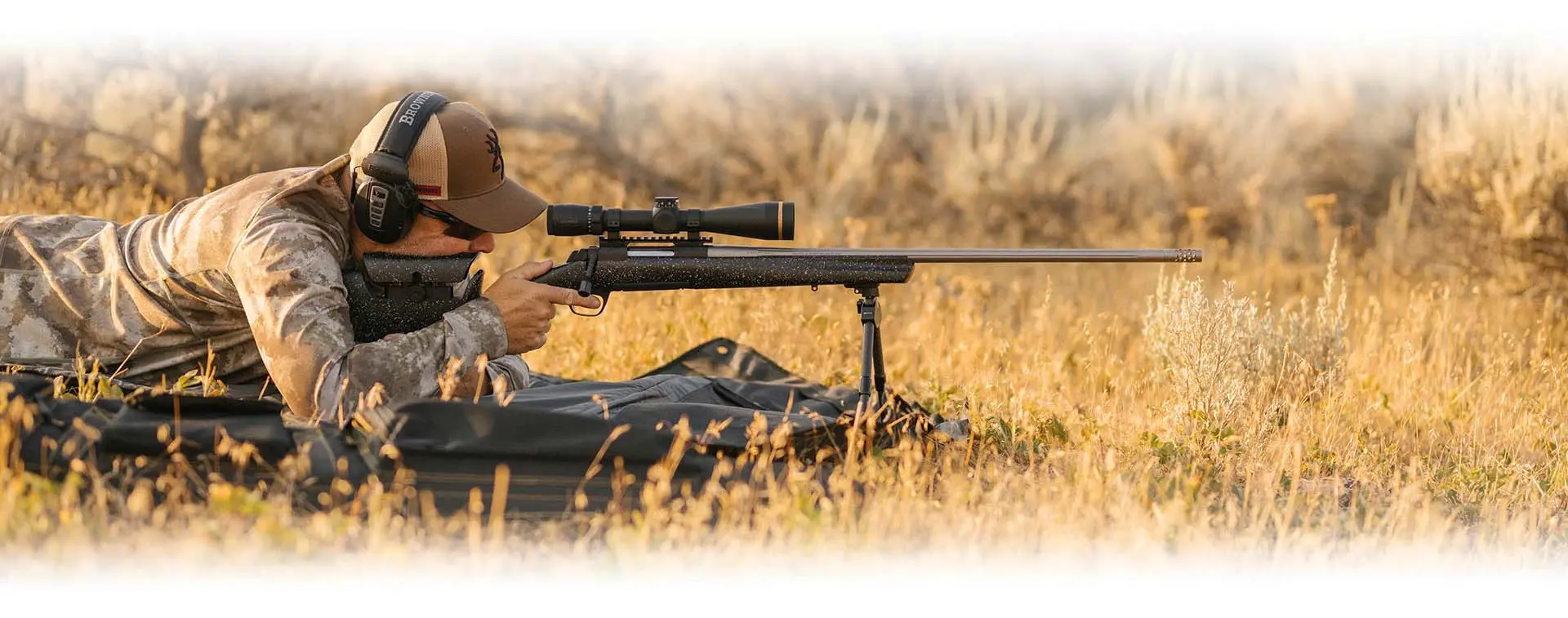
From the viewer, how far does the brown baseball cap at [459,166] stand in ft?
15.8

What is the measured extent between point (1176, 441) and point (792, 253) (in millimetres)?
1656

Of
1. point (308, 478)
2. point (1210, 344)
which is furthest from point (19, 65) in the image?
point (1210, 344)

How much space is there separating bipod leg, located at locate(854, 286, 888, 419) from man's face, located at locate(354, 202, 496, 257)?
1467 millimetres

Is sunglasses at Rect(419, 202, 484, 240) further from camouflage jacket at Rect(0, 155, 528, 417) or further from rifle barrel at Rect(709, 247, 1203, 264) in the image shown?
rifle barrel at Rect(709, 247, 1203, 264)

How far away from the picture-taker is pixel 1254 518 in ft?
14.9

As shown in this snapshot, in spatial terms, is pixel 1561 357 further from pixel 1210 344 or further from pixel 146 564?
pixel 146 564

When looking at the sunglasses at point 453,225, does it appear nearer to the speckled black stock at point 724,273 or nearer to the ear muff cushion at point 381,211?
the ear muff cushion at point 381,211

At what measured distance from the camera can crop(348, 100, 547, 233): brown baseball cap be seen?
481cm

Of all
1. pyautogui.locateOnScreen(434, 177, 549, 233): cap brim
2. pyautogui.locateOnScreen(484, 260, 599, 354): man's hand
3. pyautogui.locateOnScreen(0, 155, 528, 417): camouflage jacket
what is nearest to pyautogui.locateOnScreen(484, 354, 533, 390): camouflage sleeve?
pyautogui.locateOnScreen(0, 155, 528, 417): camouflage jacket

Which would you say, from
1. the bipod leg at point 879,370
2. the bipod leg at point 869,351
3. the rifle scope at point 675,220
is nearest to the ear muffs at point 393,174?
the rifle scope at point 675,220

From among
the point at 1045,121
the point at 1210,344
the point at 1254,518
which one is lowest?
the point at 1254,518

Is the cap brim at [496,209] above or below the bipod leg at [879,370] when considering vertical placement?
above

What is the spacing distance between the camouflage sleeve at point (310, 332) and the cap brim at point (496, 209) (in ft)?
1.44

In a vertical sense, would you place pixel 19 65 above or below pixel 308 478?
above
